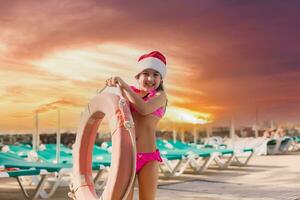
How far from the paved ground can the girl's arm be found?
9.54ft

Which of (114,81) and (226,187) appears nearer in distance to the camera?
(114,81)

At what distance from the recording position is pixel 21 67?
10898 millimetres

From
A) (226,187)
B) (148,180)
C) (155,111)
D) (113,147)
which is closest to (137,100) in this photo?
(155,111)

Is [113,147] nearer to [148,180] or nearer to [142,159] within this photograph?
[142,159]

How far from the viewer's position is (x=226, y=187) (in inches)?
281

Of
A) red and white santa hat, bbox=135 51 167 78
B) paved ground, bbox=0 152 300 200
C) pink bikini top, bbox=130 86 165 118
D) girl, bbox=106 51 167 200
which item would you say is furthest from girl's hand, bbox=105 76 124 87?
paved ground, bbox=0 152 300 200

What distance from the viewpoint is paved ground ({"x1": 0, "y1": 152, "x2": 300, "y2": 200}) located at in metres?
6.12

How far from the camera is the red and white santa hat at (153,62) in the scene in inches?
125

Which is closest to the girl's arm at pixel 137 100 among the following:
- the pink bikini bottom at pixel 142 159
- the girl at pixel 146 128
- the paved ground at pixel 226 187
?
the girl at pixel 146 128

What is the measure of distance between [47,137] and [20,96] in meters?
4.44

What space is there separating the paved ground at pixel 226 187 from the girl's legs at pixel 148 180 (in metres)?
2.74

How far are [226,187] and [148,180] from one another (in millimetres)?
4387

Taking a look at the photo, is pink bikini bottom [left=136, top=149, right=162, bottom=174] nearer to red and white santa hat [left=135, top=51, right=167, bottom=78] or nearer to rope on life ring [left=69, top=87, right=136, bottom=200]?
rope on life ring [left=69, top=87, right=136, bottom=200]

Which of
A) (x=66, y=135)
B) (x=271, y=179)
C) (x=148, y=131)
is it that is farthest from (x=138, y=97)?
(x=66, y=135)
